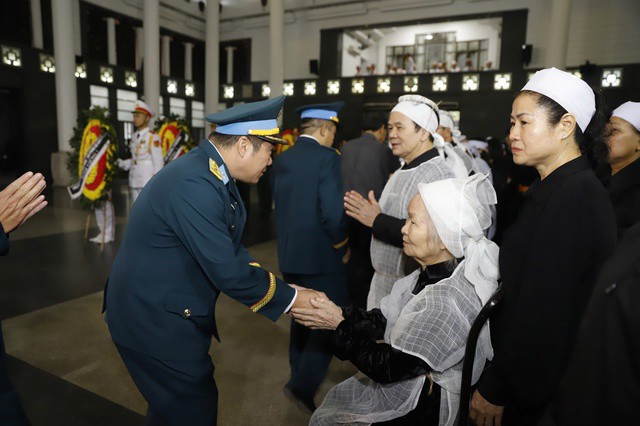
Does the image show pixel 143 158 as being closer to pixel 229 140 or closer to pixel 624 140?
pixel 229 140

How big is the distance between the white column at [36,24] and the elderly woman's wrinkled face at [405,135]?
1432 cm

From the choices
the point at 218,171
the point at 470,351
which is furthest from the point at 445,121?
the point at 470,351

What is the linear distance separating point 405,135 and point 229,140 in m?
1.14

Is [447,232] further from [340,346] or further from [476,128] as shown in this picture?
[476,128]

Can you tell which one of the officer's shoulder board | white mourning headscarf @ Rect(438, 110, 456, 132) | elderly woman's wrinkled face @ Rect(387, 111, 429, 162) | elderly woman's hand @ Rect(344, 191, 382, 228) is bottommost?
elderly woman's hand @ Rect(344, 191, 382, 228)

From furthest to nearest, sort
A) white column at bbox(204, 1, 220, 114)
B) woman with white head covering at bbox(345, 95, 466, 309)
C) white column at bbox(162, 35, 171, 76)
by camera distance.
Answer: white column at bbox(162, 35, 171, 76) < white column at bbox(204, 1, 220, 114) < woman with white head covering at bbox(345, 95, 466, 309)

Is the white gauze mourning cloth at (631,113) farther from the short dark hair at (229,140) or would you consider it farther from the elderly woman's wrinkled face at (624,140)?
the short dark hair at (229,140)

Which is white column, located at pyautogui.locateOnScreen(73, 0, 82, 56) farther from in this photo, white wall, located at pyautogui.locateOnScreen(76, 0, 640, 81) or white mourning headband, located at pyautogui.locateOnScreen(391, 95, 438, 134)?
white mourning headband, located at pyautogui.locateOnScreen(391, 95, 438, 134)

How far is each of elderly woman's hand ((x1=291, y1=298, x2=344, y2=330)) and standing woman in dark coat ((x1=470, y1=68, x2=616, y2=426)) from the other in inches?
21.1

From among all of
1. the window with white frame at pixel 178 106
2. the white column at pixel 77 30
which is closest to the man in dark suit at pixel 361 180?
the white column at pixel 77 30

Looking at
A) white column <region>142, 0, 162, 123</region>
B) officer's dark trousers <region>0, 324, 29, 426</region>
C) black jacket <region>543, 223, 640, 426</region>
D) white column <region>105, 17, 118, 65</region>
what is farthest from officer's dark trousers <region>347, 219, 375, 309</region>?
white column <region>105, 17, 118, 65</region>

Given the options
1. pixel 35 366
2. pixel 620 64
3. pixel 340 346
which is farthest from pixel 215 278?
pixel 620 64

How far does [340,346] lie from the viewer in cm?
149

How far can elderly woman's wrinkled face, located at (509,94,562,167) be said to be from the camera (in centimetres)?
135
